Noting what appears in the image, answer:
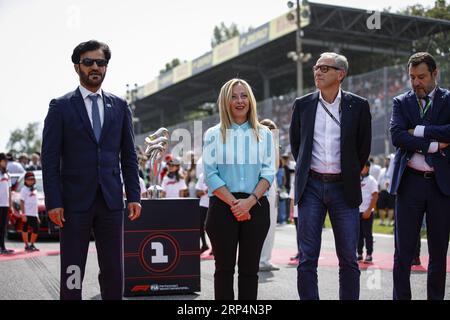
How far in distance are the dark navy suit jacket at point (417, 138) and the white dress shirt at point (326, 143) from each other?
1.97ft

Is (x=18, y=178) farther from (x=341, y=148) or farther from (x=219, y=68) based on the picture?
(x=219, y=68)

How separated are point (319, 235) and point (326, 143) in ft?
2.50

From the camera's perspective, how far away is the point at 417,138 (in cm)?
559

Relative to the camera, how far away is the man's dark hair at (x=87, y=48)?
4.71 meters

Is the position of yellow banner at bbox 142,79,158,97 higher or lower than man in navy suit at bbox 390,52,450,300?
higher

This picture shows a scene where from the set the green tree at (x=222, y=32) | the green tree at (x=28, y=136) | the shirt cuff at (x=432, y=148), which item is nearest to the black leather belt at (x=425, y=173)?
the shirt cuff at (x=432, y=148)

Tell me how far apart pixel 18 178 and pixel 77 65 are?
45.6ft

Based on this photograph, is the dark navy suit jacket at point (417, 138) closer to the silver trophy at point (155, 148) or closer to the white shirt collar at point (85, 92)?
the white shirt collar at point (85, 92)

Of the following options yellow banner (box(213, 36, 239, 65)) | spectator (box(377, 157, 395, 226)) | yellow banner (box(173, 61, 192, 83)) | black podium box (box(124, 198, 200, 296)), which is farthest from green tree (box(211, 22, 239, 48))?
black podium box (box(124, 198, 200, 296))

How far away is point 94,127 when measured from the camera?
472cm

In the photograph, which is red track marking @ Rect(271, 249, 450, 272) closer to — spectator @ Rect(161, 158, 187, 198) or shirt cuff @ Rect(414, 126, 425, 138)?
spectator @ Rect(161, 158, 187, 198)

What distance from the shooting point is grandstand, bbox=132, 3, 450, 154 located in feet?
72.5

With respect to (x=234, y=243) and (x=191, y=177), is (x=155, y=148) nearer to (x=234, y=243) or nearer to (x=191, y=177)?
(x=234, y=243)

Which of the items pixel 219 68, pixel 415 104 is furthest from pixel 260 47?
pixel 415 104
